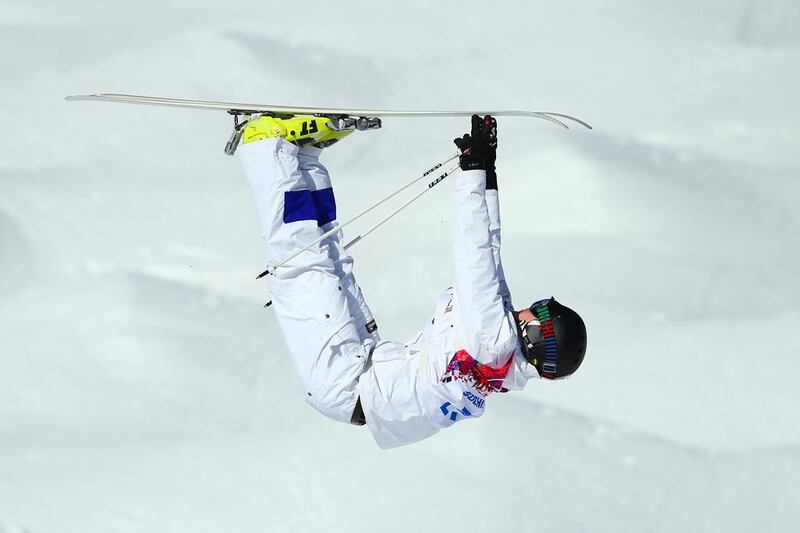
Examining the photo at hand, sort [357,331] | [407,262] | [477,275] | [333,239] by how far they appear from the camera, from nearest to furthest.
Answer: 1. [477,275]
2. [357,331]
3. [333,239]
4. [407,262]

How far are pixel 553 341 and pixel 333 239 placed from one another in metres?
1.41

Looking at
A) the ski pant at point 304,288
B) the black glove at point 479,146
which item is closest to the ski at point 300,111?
the ski pant at point 304,288

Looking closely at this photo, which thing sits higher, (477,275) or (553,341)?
(477,275)

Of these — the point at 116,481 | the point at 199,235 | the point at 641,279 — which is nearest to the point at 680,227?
the point at 641,279

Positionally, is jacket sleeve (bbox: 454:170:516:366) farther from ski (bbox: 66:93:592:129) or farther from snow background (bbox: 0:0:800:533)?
snow background (bbox: 0:0:800:533)

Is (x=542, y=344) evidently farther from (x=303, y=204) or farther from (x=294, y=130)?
(x=294, y=130)

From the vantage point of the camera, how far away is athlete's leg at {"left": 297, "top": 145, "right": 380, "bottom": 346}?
611 cm

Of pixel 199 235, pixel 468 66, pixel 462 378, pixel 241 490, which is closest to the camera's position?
Result: pixel 462 378

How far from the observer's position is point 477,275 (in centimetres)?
518

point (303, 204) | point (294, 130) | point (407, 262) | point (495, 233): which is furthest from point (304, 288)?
point (407, 262)

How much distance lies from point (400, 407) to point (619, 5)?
563 cm

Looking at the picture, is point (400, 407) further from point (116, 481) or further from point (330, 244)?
point (116, 481)

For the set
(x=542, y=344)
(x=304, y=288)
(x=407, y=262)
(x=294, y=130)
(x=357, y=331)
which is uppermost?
(x=294, y=130)

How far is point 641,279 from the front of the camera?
865cm
